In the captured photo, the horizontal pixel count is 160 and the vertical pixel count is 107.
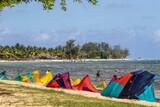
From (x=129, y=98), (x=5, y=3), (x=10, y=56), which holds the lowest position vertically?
(x=129, y=98)

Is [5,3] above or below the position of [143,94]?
above

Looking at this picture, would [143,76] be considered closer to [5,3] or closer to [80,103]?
[80,103]

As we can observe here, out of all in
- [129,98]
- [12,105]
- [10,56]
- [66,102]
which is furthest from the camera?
[129,98]

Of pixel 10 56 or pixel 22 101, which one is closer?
pixel 22 101

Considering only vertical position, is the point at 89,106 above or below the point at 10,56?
below

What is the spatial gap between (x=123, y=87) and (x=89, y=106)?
10458 mm

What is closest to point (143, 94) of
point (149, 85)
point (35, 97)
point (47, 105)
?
point (149, 85)

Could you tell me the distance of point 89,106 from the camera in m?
20.0

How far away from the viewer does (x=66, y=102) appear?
69.1 ft

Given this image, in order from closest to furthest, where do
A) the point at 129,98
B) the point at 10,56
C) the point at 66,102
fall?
the point at 66,102 → the point at 10,56 → the point at 129,98

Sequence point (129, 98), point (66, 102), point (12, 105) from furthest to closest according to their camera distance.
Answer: point (129, 98)
point (66, 102)
point (12, 105)

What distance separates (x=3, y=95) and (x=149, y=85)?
32.2 ft

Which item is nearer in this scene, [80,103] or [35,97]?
[80,103]

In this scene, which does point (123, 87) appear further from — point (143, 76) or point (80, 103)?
point (80, 103)
